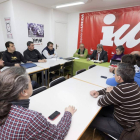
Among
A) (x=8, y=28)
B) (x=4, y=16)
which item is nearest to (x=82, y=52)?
(x=8, y=28)

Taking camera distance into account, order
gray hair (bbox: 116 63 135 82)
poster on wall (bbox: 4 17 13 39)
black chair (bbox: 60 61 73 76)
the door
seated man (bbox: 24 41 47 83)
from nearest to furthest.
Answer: gray hair (bbox: 116 63 135 82), seated man (bbox: 24 41 47 83), black chair (bbox: 60 61 73 76), poster on wall (bbox: 4 17 13 39), the door

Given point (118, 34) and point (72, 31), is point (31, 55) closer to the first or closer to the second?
point (72, 31)

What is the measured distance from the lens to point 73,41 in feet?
17.9

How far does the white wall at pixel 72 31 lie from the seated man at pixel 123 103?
4.46 m

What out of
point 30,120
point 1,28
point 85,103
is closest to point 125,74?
point 85,103

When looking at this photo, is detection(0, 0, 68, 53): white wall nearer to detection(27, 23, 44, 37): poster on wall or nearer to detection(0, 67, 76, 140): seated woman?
detection(27, 23, 44, 37): poster on wall

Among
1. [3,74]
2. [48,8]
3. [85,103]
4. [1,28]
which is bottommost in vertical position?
[85,103]

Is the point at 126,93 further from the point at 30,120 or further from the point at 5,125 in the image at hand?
the point at 5,125

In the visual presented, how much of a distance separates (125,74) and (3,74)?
1160 mm

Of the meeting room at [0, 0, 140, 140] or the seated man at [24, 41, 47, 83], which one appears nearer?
the meeting room at [0, 0, 140, 140]

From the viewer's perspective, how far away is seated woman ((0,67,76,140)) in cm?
57

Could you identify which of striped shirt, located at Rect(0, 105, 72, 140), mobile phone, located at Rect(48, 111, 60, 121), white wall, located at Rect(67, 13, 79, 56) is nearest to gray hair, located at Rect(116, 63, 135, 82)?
mobile phone, located at Rect(48, 111, 60, 121)

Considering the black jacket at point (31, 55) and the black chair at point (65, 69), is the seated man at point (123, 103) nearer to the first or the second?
the black chair at point (65, 69)

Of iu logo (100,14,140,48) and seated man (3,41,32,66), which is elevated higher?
iu logo (100,14,140,48)
